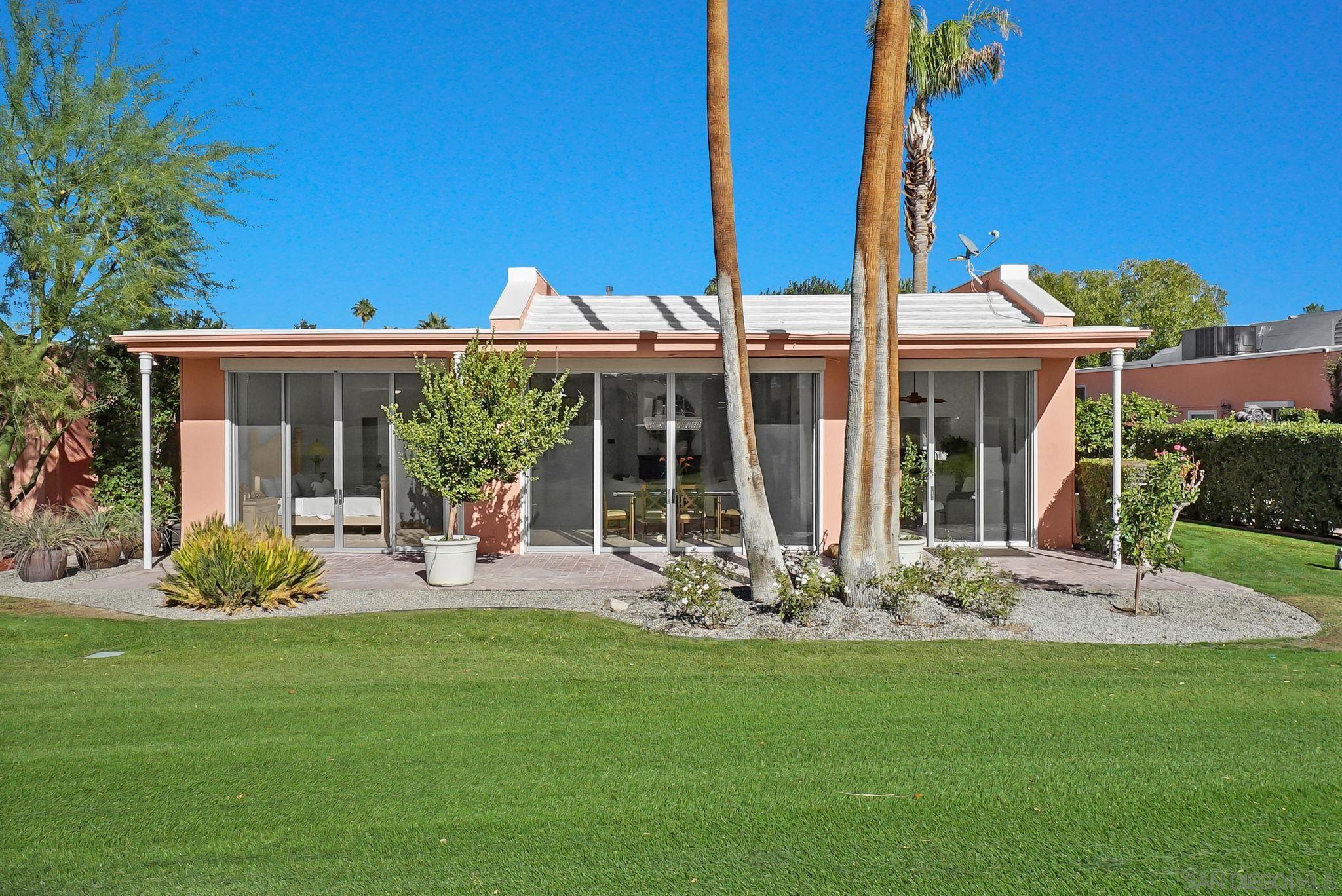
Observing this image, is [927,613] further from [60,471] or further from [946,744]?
[60,471]

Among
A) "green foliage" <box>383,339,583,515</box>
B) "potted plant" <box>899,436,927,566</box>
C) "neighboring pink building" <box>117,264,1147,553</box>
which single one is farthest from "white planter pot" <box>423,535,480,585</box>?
"potted plant" <box>899,436,927,566</box>

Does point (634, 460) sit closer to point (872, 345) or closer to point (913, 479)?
point (913, 479)

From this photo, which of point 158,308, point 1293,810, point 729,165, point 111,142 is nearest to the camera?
point 1293,810

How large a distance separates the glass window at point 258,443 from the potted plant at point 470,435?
11.4 feet

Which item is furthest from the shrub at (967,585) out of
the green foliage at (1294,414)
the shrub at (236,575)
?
the green foliage at (1294,414)

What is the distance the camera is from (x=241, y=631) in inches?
323

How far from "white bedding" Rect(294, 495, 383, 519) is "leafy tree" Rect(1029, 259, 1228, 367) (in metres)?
36.3

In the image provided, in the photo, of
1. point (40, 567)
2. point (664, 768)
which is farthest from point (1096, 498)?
point (40, 567)

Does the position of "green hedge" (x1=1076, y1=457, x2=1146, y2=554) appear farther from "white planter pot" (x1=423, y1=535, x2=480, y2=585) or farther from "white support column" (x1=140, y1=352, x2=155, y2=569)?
"white support column" (x1=140, y1=352, x2=155, y2=569)

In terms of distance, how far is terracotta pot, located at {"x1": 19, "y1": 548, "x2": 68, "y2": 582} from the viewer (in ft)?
35.1

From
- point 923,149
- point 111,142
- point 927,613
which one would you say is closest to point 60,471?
point 111,142

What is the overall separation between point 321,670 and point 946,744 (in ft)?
15.3

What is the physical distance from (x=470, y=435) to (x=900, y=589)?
5.11 m

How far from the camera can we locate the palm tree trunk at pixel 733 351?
9102 mm
